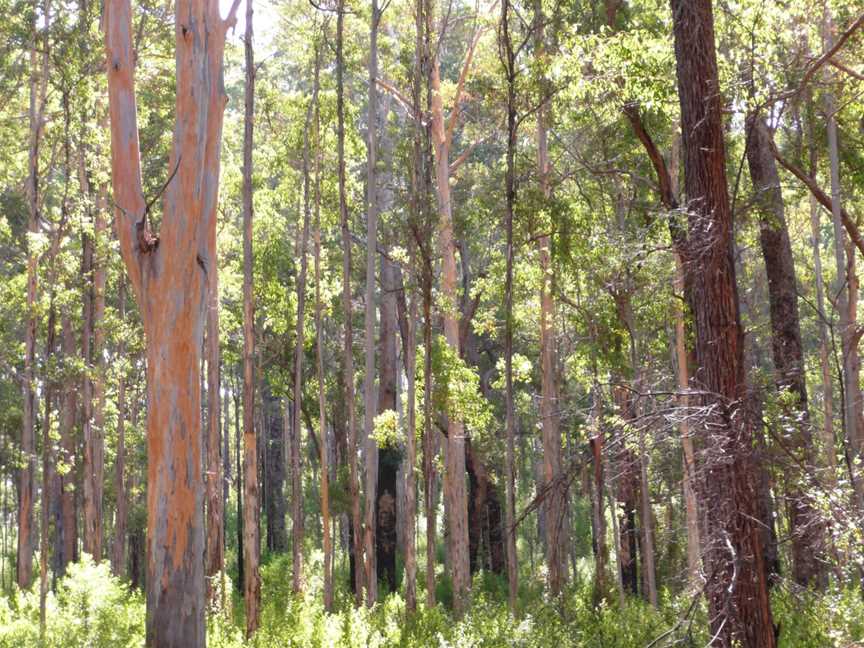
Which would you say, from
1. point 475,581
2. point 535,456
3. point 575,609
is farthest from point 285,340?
point 535,456

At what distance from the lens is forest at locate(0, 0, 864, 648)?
7.51 m

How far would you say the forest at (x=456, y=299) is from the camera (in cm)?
751

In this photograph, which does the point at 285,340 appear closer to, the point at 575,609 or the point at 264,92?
the point at 264,92

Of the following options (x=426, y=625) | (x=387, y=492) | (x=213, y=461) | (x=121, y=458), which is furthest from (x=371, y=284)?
(x=387, y=492)

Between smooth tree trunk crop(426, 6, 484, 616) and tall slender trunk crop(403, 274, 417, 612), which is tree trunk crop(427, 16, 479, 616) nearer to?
smooth tree trunk crop(426, 6, 484, 616)

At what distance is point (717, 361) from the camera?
25.6 feet

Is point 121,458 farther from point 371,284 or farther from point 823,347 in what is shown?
point 823,347

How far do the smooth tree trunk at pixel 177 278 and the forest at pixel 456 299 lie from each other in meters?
0.02

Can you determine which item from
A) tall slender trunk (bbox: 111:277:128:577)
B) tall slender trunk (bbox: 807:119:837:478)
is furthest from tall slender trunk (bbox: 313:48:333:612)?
tall slender trunk (bbox: 807:119:837:478)

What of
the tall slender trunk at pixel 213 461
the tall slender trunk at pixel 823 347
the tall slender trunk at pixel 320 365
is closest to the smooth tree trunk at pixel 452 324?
the tall slender trunk at pixel 320 365

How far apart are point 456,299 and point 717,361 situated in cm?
1051

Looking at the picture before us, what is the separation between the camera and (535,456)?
40.1m

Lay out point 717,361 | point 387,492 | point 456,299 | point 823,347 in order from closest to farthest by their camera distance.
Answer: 1. point 717,361
2. point 456,299
3. point 823,347
4. point 387,492

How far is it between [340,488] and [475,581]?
378 cm
